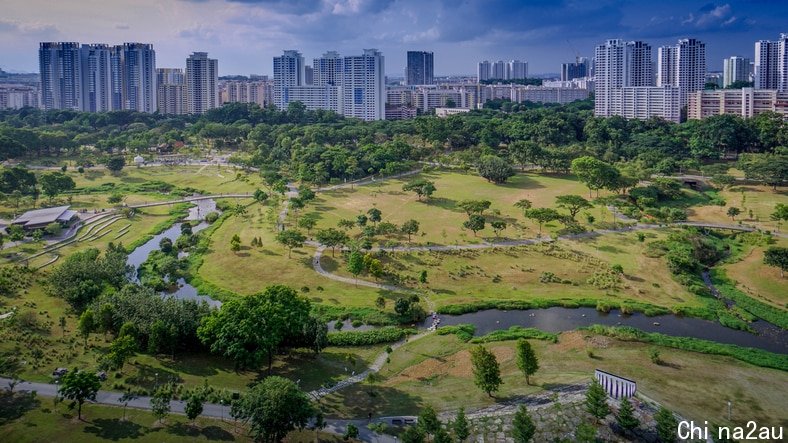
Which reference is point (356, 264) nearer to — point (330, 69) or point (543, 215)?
point (543, 215)

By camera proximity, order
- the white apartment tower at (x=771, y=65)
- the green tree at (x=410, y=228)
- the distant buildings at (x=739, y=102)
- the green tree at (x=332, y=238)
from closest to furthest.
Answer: the green tree at (x=332, y=238), the green tree at (x=410, y=228), the distant buildings at (x=739, y=102), the white apartment tower at (x=771, y=65)

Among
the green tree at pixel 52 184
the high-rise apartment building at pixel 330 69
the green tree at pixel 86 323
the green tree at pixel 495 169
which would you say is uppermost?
the high-rise apartment building at pixel 330 69

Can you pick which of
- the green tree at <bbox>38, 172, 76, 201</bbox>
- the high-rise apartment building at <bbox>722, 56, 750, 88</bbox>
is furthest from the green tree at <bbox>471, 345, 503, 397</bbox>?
the high-rise apartment building at <bbox>722, 56, 750, 88</bbox>

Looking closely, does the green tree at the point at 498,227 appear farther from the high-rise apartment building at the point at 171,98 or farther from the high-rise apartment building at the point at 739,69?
the high-rise apartment building at the point at 739,69

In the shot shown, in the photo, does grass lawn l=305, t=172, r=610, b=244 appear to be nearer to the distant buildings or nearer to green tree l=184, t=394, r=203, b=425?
green tree l=184, t=394, r=203, b=425

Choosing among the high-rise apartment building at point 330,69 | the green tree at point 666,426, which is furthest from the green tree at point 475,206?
the high-rise apartment building at point 330,69

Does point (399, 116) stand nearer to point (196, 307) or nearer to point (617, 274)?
point (617, 274)

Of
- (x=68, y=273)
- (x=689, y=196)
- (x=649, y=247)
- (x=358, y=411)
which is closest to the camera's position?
(x=358, y=411)

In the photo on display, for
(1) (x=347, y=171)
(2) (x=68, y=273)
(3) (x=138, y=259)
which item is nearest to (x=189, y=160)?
(1) (x=347, y=171)
